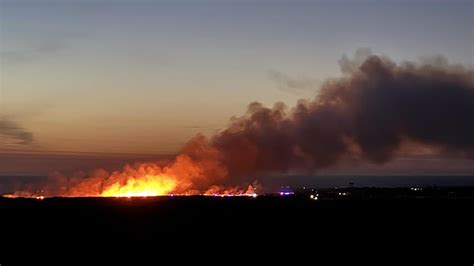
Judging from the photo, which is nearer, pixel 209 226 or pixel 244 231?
pixel 244 231

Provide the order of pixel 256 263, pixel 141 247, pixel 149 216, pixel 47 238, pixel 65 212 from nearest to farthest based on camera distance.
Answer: pixel 256 263 < pixel 141 247 < pixel 47 238 < pixel 149 216 < pixel 65 212

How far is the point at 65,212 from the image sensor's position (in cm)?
17838

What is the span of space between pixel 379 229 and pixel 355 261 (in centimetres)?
4661

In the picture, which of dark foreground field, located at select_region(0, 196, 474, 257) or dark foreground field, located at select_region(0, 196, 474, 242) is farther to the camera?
dark foreground field, located at select_region(0, 196, 474, 242)

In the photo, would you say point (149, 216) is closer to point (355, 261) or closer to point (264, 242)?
point (264, 242)

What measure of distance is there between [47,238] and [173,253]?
1225 inches

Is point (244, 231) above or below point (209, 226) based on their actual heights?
below

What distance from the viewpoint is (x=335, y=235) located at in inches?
4154

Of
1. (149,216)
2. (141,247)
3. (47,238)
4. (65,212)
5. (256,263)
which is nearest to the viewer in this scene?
(256,263)

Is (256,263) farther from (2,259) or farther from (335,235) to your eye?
(335,235)

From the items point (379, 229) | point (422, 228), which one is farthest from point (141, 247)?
point (422, 228)

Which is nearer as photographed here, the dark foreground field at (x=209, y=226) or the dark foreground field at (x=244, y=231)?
the dark foreground field at (x=244, y=231)

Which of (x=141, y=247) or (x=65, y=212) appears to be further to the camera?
(x=65, y=212)

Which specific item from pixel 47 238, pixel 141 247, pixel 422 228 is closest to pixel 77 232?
pixel 47 238
